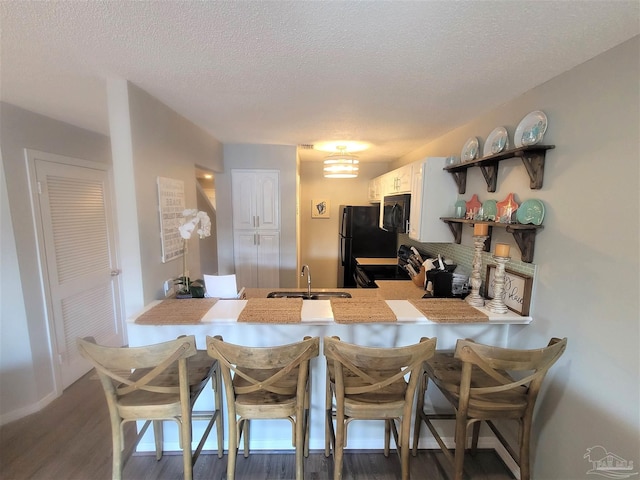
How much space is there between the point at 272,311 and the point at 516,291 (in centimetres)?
160

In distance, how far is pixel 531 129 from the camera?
5.18ft

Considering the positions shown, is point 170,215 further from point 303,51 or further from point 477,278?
point 477,278

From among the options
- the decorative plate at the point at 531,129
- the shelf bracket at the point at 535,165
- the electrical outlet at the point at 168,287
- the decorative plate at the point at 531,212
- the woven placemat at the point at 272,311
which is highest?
the decorative plate at the point at 531,129

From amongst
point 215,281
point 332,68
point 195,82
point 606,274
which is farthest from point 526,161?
point 215,281

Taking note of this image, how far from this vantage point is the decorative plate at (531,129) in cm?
151

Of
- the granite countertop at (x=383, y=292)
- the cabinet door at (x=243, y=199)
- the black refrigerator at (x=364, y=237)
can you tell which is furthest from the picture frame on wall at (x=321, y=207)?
the granite countertop at (x=383, y=292)

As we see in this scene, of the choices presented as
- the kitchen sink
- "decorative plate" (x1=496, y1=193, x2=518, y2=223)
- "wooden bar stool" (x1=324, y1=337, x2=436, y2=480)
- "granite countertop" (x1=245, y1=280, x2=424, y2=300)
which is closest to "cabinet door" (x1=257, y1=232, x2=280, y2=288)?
"granite countertop" (x1=245, y1=280, x2=424, y2=300)

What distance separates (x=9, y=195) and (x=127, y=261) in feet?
3.85

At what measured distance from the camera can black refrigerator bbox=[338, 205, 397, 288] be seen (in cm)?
411

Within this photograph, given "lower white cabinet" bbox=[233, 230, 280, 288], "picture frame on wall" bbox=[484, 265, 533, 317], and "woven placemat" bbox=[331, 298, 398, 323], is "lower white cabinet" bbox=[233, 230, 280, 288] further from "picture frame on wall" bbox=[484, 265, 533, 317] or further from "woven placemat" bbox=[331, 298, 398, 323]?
"picture frame on wall" bbox=[484, 265, 533, 317]

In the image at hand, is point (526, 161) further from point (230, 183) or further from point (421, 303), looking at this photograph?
point (230, 183)

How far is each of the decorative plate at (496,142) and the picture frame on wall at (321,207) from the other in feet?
10.2

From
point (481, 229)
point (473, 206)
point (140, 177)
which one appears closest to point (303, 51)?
point (140, 177)

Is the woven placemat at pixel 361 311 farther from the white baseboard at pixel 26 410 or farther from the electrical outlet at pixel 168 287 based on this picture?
the white baseboard at pixel 26 410
